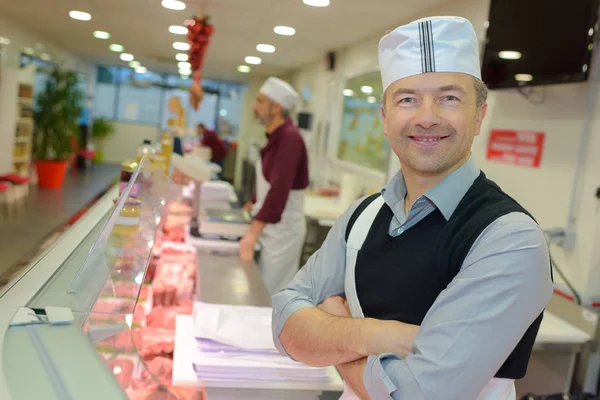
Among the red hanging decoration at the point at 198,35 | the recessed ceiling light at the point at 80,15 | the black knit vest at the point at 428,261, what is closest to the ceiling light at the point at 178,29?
the recessed ceiling light at the point at 80,15

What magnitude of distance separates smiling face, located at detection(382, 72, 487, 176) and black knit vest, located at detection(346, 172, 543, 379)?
9cm

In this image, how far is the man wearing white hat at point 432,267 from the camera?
1.10 meters

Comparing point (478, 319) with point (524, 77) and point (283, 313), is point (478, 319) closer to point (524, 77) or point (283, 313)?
point (283, 313)

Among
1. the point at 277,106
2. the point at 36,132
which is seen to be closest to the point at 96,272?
the point at 277,106

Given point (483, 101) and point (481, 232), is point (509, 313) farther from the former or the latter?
point (483, 101)

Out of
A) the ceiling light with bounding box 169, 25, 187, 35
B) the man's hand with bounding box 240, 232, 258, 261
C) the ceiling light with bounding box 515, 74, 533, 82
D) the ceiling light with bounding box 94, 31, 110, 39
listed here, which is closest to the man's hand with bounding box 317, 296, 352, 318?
the man's hand with bounding box 240, 232, 258, 261

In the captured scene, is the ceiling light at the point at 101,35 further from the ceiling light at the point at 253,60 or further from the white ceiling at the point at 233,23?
the ceiling light at the point at 253,60

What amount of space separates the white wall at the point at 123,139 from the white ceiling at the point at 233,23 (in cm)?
697

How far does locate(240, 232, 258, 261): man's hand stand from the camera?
3061 mm

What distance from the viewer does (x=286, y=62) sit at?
10.7 m

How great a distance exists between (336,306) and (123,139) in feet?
59.6

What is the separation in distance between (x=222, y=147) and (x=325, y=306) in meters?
10.9

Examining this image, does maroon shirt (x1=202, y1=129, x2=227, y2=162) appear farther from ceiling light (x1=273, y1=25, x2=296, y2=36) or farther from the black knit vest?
the black knit vest

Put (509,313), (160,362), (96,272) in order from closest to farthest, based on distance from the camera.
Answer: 1. (509,313)
2. (96,272)
3. (160,362)
